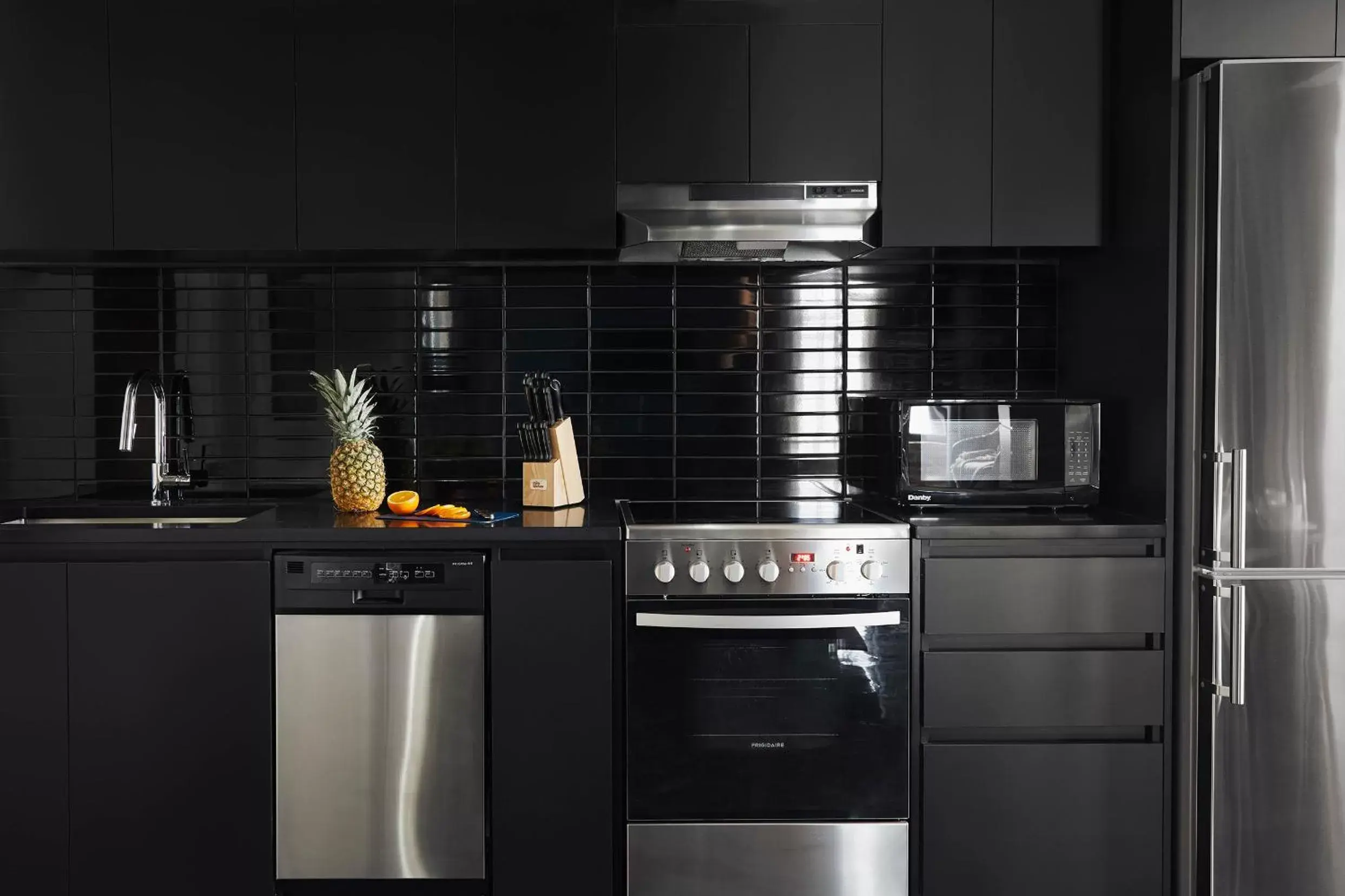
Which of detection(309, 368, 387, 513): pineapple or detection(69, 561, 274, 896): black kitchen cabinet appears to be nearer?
detection(69, 561, 274, 896): black kitchen cabinet

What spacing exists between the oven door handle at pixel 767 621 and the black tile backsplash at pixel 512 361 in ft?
2.48

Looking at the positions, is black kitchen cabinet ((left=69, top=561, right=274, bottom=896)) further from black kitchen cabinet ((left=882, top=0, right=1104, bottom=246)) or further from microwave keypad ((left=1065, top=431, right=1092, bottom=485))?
microwave keypad ((left=1065, top=431, right=1092, bottom=485))

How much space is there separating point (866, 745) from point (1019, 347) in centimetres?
136

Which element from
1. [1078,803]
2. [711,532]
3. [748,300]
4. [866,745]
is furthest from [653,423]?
[1078,803]

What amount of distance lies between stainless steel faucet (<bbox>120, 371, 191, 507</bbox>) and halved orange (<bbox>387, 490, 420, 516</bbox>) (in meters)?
0.71

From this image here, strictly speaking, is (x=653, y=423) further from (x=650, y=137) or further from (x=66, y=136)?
(x=66, y=136)

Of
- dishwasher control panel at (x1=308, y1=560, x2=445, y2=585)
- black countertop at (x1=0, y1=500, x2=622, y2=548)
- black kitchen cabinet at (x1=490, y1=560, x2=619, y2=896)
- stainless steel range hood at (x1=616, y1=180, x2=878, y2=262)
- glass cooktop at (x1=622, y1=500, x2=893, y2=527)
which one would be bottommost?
black kitchen cabinet at (x1=490, y1=560, x2=619, y2=896)

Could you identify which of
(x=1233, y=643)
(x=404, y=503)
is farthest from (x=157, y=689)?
(x=1233, y=643)

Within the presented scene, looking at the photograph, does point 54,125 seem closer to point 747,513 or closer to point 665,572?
point 665,572

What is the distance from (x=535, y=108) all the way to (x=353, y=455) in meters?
1.05

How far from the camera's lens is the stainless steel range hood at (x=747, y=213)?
2.44 metres

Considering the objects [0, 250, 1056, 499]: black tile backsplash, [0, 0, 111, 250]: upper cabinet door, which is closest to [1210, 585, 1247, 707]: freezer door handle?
[0, 250, 1056, 499]: black tile backsplash

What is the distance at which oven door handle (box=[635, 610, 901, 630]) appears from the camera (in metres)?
2.16

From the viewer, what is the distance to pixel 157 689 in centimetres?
216
